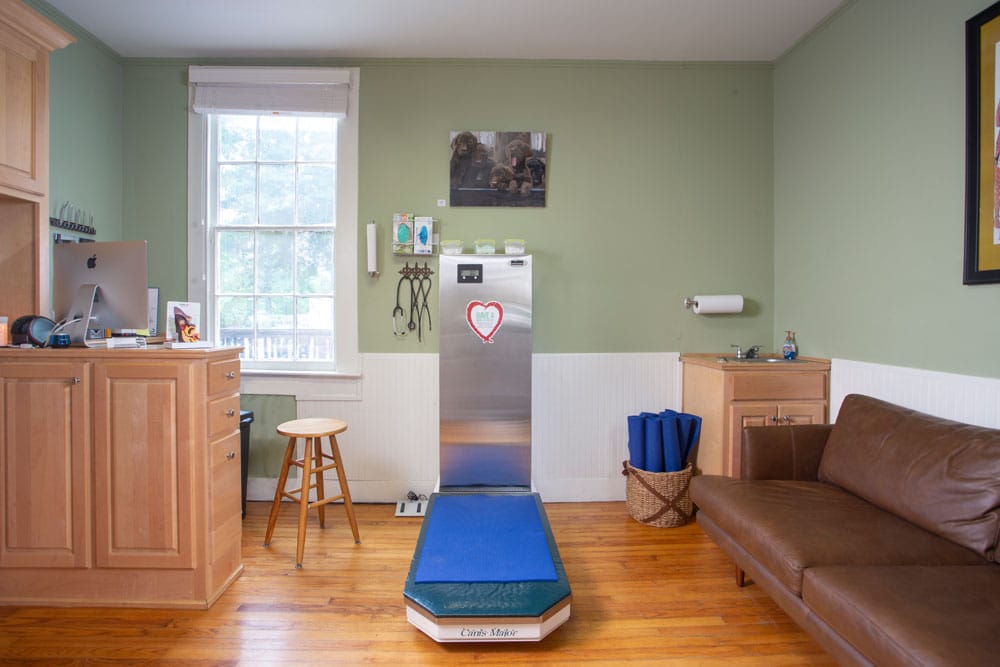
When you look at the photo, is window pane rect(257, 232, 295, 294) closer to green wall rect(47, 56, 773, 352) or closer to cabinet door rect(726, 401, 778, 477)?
green wall rect(47, 56, 773, 352)

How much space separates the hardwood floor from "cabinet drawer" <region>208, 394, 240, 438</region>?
0.75m

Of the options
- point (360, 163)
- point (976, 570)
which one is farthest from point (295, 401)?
point (976, 570)

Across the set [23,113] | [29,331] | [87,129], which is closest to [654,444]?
[29,331]

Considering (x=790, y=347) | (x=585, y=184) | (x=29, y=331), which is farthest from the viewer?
(x=585, y=184)

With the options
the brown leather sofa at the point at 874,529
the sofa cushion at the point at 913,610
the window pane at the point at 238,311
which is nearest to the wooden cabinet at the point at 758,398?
the brown leather sofa at the point at 874,529

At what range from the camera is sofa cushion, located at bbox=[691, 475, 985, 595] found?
5.53 ft

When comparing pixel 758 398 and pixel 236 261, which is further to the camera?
pixel 236 261

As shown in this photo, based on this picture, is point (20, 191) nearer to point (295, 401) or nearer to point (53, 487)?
point (53, 487)

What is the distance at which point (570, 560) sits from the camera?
2.63 m

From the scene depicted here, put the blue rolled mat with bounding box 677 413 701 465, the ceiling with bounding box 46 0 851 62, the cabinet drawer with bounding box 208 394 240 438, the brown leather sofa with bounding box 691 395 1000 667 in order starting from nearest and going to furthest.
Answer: the brown leather sofa with bounding box 691 395 1000 667 < the cabinet drawer with bounding box 208 394 240 438 < the ceiling with bounding box 46 0 851 62 < the blue rolled mat with bounding box 677 413 701 465

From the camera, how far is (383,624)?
6.84 feet

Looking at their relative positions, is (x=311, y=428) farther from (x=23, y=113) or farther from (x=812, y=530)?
(x=812, y=530)

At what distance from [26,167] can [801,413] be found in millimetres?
4199

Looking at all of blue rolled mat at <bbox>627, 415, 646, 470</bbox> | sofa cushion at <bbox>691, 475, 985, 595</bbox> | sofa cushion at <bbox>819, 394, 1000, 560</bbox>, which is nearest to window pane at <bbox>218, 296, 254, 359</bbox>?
blue rolled mat at <bbox>627, 415, 646, 470</bbox>
